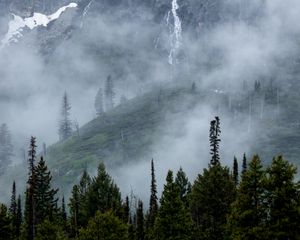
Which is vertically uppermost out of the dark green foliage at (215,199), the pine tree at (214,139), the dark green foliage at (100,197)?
the pine tree at (214,139)

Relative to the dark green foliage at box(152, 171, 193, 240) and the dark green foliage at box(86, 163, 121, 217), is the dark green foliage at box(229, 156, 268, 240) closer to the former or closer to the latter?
the dark green foliage at box(152, 171, 193, 240)

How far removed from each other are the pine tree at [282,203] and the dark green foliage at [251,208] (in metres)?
0.91

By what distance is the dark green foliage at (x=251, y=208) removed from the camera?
43031mm

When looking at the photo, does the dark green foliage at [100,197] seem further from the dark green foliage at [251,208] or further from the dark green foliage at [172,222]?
the dark green foliage at [251,208]

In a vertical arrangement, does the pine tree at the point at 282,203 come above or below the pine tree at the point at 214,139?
below

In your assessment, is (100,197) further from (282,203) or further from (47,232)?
(282,203)

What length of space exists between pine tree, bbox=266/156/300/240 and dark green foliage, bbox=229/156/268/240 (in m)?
0.91

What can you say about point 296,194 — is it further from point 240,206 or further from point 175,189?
point 175,189

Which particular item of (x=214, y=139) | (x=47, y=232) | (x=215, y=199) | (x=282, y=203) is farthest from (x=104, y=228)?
(x=214, y=139)

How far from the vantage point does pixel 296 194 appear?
4184 centimetres

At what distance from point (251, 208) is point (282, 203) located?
3.24 metres

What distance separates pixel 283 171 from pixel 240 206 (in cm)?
499

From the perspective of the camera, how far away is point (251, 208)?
1724 inches

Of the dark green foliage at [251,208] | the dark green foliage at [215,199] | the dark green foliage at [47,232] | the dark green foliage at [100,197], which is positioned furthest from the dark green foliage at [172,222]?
the dark green foliage at [100,197]
